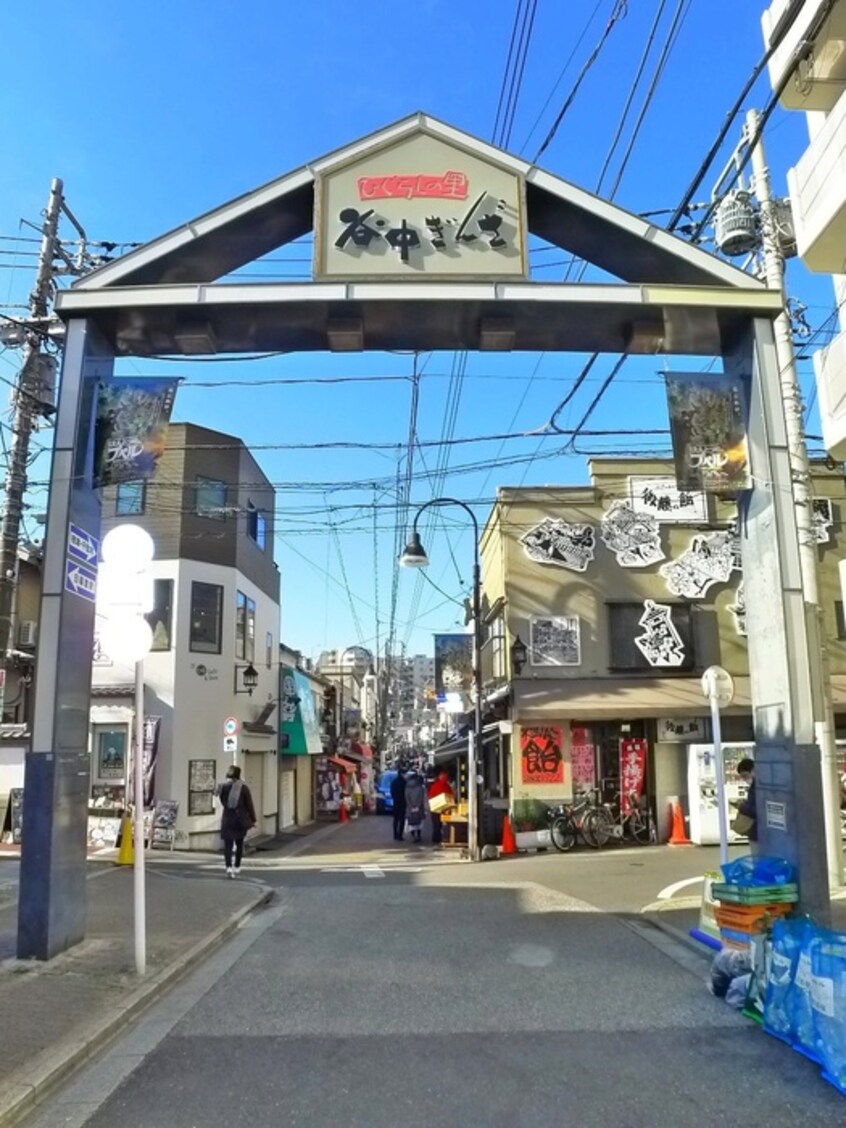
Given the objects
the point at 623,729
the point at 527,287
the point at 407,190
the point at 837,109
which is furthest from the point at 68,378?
the point at 623,729

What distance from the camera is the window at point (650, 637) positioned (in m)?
20.6

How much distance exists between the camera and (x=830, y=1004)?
5031 mm

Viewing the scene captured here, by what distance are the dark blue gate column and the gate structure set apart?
0.07ft

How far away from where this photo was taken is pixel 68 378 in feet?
28.2

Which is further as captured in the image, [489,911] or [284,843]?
[284,843]

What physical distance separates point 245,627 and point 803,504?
15581 mm

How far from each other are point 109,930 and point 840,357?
37.0ft

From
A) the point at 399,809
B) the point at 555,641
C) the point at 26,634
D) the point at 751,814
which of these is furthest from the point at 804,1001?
the point at 26,634

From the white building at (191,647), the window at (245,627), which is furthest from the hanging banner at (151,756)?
the window at (245,627)

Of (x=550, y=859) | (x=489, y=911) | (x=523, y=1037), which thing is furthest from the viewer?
(x=550, y=859)

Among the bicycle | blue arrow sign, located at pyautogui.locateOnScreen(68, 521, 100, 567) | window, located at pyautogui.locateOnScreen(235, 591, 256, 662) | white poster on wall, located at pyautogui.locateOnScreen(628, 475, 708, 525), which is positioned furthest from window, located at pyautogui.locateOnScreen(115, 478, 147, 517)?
blue arrow sign, located at pyautogui.locateOnScreen(68, 521, 100, 567)

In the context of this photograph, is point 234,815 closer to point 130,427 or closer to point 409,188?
point 130,427

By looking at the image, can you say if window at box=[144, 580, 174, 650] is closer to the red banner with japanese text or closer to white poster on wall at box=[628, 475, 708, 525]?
the red banner with japanese text

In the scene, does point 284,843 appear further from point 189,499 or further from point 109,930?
point 109,930
